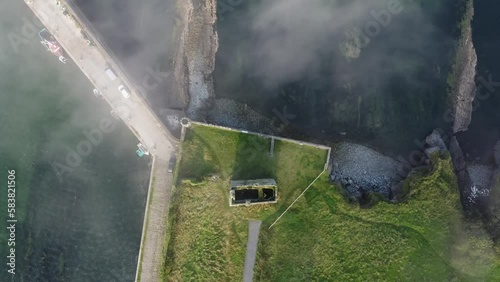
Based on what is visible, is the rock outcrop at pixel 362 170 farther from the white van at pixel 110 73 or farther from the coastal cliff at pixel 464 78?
the white van at pixel 110 73

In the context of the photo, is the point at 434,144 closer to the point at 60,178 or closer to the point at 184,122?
the point at 184,122

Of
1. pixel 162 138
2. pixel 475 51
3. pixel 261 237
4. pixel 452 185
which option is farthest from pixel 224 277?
pixel 475 51

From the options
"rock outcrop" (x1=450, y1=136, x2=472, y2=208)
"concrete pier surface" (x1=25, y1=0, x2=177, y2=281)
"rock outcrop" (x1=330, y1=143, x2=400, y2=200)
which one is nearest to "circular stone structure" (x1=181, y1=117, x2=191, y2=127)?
"concrete pier surface" (x1=25, y1=0, x2=177, y2=281)

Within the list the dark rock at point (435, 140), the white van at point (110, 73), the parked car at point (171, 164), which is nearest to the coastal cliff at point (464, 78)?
the dark rock at point (435, 140)

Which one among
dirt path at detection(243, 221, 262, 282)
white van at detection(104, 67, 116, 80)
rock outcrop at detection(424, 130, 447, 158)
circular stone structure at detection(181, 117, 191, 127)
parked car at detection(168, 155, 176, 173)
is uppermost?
white van at detection(104, 67, 116, 80)

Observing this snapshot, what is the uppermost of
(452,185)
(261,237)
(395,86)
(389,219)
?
(395,86)

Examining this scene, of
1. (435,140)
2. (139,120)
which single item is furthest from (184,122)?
(435,140)

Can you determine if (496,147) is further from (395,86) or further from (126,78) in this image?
(126,78)

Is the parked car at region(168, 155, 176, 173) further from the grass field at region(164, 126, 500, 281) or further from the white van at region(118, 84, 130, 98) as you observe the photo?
the white van at region(118, 84, 130, 98)
